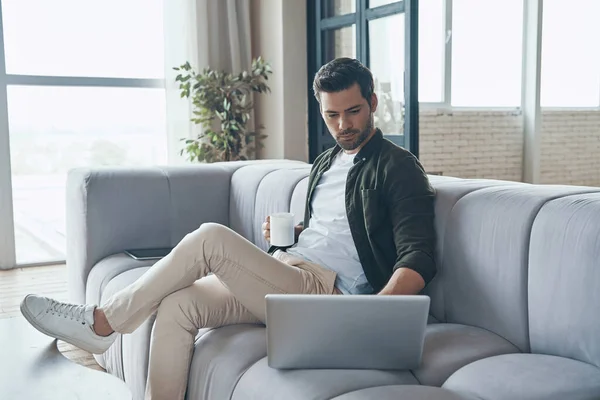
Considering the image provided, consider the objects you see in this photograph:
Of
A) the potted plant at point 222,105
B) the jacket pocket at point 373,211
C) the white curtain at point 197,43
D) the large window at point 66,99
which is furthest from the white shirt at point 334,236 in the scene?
the large window at point 66,99

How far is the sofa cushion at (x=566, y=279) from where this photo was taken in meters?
1.49

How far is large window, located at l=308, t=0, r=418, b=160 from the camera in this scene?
3.72 metres

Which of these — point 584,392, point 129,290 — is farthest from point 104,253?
point 584,392

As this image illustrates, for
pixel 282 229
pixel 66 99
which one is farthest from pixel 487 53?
pixel 282 229

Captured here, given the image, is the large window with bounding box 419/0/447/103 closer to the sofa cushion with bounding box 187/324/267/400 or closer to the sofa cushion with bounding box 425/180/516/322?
the sofa cushion with bounding box 425/180/516/322

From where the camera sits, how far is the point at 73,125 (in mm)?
4734

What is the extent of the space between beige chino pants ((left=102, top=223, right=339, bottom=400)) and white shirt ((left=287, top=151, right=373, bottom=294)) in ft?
0.53

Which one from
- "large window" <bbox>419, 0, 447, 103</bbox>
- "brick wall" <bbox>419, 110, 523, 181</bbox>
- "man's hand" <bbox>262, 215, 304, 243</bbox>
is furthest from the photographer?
"brick wall" <bbox>419, 110, 523, 181</bbox>

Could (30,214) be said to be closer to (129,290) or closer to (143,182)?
(143,182)

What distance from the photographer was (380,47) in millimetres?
3969

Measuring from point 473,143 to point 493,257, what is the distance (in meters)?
5.55

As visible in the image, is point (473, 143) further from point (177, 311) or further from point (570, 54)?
point (177, 311)

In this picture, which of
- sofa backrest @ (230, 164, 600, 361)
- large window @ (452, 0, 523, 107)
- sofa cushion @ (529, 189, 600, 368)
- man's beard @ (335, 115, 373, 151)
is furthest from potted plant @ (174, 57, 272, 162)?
sofa cushion @ (529, 189, 600, 368)

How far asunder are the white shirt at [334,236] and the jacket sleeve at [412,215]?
157 millimetres
